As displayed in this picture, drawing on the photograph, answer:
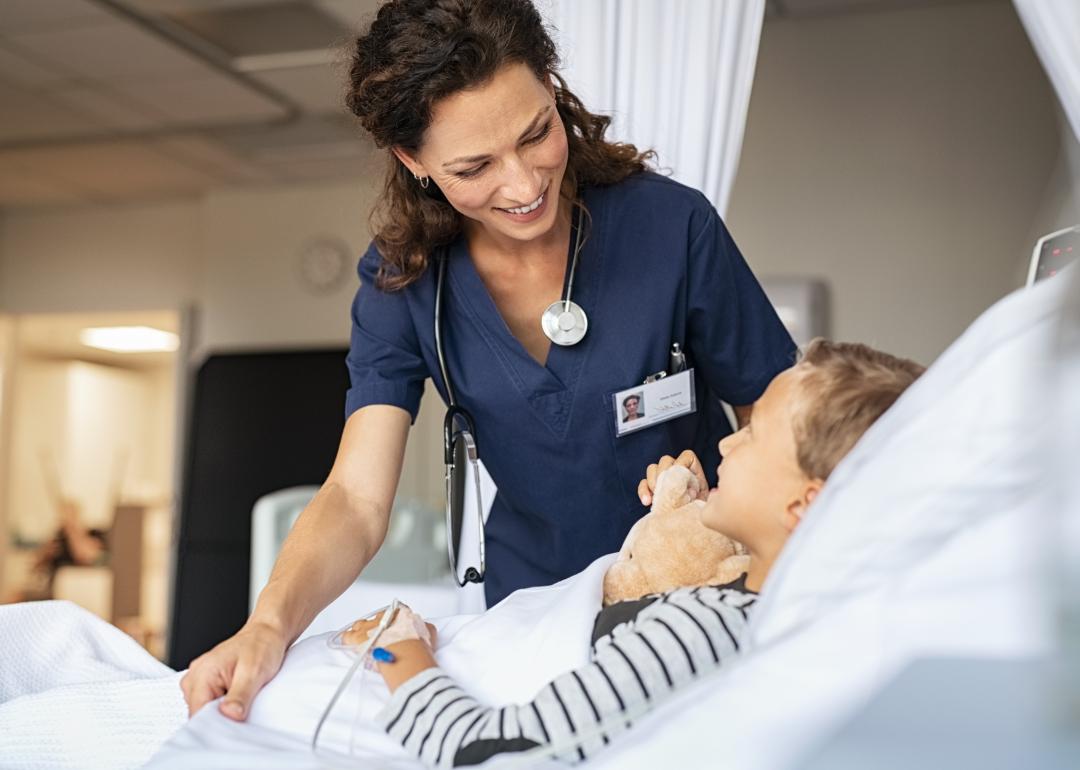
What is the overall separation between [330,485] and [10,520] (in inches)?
225

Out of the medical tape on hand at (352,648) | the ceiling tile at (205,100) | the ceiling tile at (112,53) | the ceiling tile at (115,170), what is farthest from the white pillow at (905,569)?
the ceiling tile at (115,170)

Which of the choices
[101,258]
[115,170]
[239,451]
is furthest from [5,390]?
[239,451]

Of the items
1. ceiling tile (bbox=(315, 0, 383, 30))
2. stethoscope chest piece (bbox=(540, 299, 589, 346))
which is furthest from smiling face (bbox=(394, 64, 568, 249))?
ceiling tile (bbox=(315, 0, 383, 30))

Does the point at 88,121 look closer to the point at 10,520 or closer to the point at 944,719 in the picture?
the point at 10,520

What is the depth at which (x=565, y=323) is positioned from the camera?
145 cm

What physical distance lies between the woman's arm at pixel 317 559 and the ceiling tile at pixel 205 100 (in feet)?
9.84

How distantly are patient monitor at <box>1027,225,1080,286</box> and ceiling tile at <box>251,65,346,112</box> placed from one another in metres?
2.93

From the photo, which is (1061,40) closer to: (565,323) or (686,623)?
(565,323)

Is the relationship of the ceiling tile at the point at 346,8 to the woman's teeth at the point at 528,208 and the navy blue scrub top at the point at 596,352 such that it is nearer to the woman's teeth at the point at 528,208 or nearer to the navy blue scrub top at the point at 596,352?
the navy blue scrub top at the point at 596,352

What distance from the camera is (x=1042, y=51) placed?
144cm

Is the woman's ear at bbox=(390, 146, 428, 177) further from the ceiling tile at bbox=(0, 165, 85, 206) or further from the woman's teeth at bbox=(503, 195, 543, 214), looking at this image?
the ceiling tile at bbox=(0, 165, 85, 206)

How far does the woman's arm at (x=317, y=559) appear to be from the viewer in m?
1.00

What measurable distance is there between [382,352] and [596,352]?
0.27m

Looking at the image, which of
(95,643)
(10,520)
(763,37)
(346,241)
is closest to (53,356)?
(10,520)
